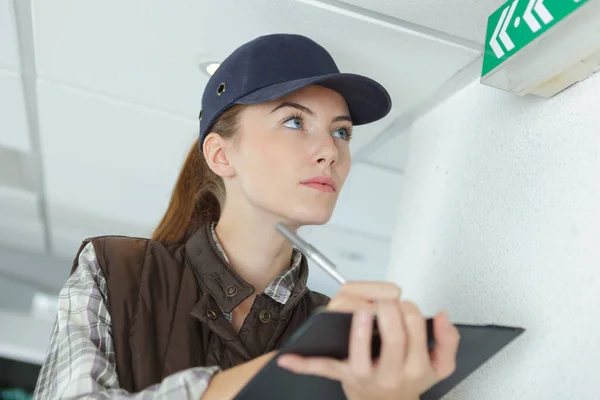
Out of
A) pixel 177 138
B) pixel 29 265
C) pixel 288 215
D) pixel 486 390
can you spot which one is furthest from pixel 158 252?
pixel 29 265

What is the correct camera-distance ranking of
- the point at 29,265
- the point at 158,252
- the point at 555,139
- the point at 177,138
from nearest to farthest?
the point at 555,139
the point at 158,252
the point at 177,138
the point at 29,265

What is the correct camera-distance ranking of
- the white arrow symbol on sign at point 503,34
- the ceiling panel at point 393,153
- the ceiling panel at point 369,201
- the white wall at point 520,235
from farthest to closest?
the ceiling panel at point 369,201, the ceiling panel at point 393,153, the white arrow symbol on sign at point 503,34, the white wall at point 520,235

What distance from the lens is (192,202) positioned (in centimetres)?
120

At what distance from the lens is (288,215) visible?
3.06 feet

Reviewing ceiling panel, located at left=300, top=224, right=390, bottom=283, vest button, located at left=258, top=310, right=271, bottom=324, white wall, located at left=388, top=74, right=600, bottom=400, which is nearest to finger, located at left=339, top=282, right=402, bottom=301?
white wall, located at left=388, top=74, right=600, bottom=400

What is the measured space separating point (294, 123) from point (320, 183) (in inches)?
4.2

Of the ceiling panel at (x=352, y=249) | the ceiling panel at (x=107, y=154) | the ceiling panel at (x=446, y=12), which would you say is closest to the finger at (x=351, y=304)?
the ceiling panel at (x=446, y=12)

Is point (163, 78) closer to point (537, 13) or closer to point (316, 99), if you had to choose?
point (316, 99)

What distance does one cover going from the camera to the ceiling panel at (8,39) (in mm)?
1191

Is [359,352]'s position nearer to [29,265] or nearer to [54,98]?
[54,98]

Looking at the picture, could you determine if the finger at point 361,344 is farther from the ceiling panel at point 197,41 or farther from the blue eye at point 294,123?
the ceiling panel at point 197,41

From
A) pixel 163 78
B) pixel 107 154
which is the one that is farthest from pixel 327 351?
pixel 107 154

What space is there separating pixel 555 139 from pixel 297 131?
357 mm

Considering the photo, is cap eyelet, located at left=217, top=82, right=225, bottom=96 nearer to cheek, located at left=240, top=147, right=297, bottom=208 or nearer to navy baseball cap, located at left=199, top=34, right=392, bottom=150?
navy baseball cap, located at left=199, top=34, right=392, bottom=150
